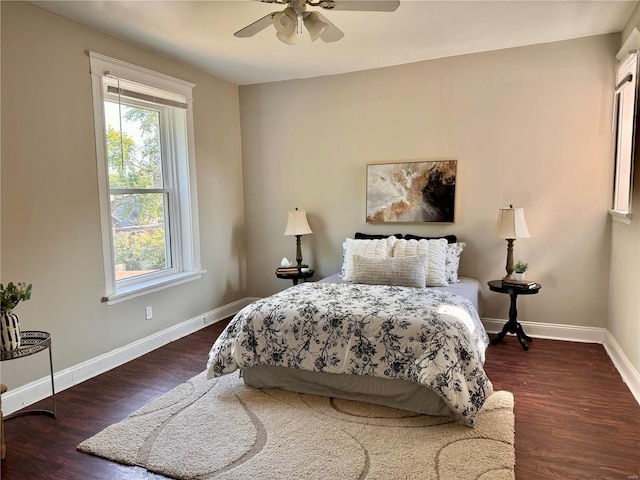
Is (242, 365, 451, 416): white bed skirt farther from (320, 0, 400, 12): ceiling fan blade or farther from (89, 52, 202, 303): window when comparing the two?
(320, 0, 400, 12): ceiling fan blade

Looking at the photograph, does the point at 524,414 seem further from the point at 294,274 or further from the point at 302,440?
the point at 294,274

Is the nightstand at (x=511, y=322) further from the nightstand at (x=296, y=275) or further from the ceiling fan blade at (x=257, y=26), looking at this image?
the ceiling fan blade at (x=257, y=26)

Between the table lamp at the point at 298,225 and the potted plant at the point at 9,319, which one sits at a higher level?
the table lamp at the point at 298,225

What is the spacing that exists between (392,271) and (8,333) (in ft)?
8.73

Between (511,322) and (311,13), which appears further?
(511,322)

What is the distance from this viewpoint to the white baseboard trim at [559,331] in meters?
3.78

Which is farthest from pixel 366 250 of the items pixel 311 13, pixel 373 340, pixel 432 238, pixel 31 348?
pixel 31 348

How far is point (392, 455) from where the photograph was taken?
2.14 m

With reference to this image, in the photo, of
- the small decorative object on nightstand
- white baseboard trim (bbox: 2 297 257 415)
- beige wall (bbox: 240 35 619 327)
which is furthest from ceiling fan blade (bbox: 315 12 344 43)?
white baseboard trim (bbox: 2 297 257 415)

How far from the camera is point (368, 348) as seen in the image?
8.51 feet

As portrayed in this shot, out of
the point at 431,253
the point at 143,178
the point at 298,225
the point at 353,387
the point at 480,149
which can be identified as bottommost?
the point at 353,387

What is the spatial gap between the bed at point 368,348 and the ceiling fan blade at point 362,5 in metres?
1.81

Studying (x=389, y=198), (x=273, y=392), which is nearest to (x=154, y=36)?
(x=389, y=198)

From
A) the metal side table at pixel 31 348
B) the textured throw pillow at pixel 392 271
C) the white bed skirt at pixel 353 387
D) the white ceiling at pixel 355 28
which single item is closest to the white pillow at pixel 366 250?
the textured throw pillow at pixel 392 271
